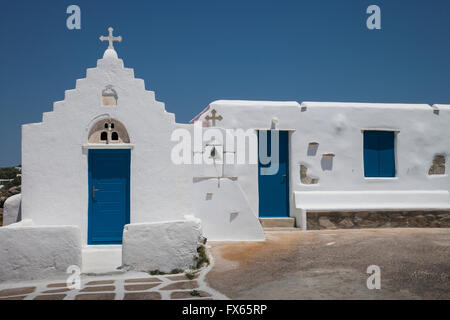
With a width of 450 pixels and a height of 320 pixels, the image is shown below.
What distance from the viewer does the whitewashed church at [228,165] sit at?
7.58 metres

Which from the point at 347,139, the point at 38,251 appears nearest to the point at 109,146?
the point at 38,251

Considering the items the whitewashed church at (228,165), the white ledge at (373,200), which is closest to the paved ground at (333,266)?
the whitewashed church at (228,165)

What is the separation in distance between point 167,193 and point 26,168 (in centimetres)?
276

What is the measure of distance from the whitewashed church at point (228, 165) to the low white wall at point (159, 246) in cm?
155

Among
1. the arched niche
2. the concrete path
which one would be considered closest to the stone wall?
the concrete path

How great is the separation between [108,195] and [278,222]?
4.47 meters

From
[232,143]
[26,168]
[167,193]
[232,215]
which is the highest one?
[232,143]

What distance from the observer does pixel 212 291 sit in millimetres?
5023

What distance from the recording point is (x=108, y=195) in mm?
7656

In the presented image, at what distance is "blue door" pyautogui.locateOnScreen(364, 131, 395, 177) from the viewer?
10.9 metres

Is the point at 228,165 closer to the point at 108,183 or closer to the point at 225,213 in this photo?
the point at 225,213

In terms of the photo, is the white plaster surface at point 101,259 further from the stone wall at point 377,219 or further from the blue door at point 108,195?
the stone wall at point 377,219
